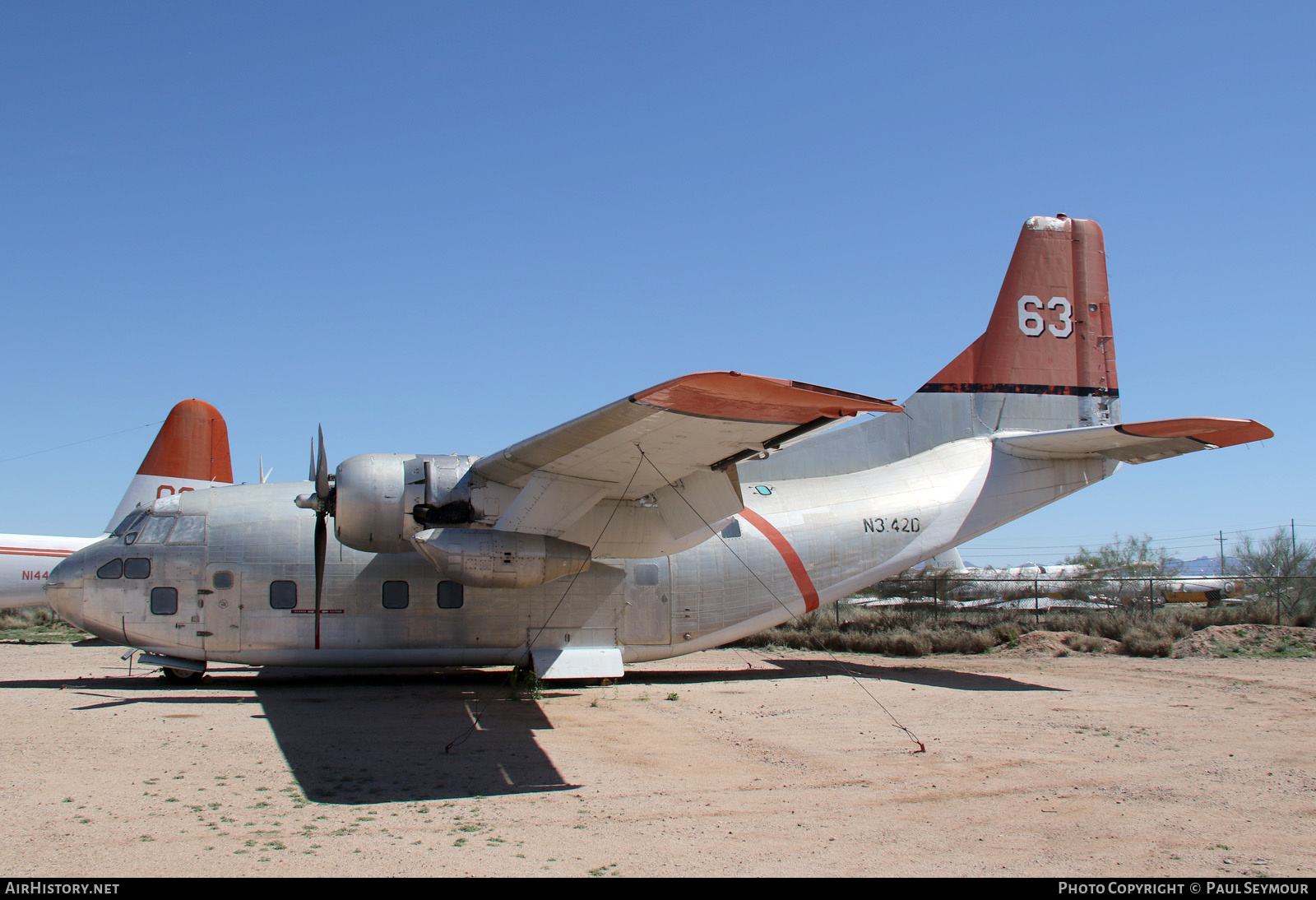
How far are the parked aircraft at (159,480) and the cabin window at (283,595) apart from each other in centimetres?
894

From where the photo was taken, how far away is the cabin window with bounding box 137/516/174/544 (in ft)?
41.0

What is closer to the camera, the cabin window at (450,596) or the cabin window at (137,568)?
the cabin window at (137,568)

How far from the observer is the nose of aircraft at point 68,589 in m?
12.2

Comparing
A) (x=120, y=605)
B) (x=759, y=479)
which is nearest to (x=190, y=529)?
(x=120, y=605)

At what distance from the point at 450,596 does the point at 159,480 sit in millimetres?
11832

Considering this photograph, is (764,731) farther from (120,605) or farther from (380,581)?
(120,605)

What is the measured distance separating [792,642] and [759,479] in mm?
8002

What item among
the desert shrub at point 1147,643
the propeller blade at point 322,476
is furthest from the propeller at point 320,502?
the desert shrub at point 1147,643

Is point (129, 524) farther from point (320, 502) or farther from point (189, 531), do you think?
point (320, 502)

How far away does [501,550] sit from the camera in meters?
10.1

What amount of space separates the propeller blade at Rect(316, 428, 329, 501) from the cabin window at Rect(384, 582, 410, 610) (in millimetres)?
2157

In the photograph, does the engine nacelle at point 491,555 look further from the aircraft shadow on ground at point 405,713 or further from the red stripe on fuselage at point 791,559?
the red stripe on fuselage at point 791,559

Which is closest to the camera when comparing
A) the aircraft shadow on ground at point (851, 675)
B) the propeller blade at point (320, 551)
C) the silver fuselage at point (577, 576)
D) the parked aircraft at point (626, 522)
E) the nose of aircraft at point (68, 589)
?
the parked aircraft at point (626, 522)

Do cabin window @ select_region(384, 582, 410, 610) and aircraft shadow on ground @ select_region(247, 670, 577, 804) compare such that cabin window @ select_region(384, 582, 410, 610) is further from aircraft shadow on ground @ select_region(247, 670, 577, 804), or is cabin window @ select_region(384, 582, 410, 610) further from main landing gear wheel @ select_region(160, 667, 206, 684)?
main landing gear wheel @ select_region(160, 667, 206, 684)
